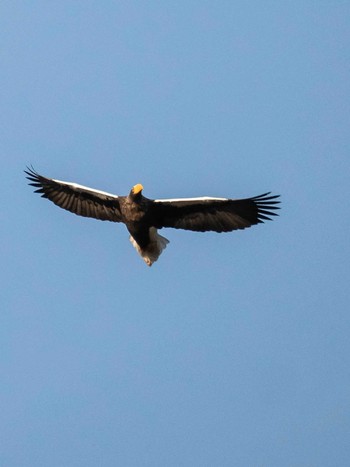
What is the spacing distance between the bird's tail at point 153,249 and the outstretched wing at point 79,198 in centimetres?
62

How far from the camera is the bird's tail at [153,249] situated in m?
24.4

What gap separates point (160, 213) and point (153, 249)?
2.39 ft

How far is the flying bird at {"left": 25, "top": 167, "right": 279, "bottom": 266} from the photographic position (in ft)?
78.0

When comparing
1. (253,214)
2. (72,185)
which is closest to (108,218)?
(72,185)

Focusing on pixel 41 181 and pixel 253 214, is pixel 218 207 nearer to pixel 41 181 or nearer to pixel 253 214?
pixel 253 214

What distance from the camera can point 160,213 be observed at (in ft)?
78.9

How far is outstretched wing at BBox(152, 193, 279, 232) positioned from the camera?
78.0 ft

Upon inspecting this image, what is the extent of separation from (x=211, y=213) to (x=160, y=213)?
804 millimetres

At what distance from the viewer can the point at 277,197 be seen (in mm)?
23703

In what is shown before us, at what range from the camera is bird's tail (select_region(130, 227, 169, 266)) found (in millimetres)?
24438

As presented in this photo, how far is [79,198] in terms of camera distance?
24.8 m

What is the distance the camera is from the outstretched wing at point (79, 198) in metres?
24.5

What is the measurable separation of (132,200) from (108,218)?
3.34ft

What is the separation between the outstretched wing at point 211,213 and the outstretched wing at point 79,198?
868 millimetres
